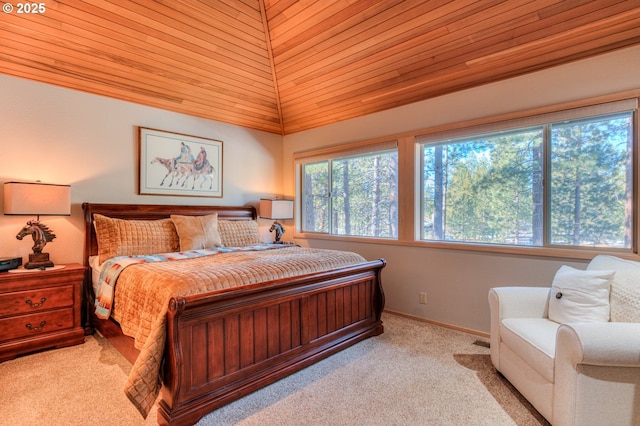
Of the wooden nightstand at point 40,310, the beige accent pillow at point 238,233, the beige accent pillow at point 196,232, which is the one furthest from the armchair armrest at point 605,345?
the wooden nightstand at point 40,310

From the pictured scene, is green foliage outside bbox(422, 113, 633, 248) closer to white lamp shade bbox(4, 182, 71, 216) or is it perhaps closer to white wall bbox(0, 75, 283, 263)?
white wall bbox(0, 75, 283, 263)

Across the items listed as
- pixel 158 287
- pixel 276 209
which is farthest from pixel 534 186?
pixel 158 287

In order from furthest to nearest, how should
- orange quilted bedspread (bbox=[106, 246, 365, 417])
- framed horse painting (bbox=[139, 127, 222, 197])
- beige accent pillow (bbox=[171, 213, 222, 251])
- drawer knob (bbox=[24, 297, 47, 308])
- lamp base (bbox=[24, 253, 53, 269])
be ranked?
framed horse painting (bbox=[139, 127, 222, 197]), beige accent pillow (bbox=[171, 213, 222, 251]), lamp base (bbox=[24, 253, 53, 269]), drawer knob (bbox=[24, 297, 47, 308]), orange quilted bedspread (bbox=[106, 246, 365, 417])

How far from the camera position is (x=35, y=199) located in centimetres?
275

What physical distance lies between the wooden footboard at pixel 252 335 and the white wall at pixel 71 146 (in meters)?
2.28

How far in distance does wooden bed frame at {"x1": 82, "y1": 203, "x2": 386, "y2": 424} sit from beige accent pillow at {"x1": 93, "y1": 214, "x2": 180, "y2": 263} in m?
0.26

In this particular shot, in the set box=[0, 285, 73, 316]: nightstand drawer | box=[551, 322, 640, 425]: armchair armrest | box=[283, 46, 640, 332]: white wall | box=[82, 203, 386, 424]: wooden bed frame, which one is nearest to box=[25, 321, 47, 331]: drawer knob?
box=[0, 285, 73, 316]: nightstand drawer

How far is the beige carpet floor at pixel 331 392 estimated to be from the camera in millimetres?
1863

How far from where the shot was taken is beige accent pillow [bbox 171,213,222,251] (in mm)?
3436

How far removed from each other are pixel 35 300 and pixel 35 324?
203 millimetres

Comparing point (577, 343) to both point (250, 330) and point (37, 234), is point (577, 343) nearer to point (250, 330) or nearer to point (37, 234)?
point (250, 330)

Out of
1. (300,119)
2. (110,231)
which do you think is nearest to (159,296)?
(110,231)

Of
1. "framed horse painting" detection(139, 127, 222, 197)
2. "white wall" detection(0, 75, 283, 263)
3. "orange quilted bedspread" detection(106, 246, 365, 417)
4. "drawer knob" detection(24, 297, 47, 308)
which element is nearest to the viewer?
"orange quilted bedspread" detection(106, 246, 365, 417)

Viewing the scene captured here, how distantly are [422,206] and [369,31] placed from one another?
1865mm
